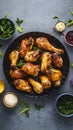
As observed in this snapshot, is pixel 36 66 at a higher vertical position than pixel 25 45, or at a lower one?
lower

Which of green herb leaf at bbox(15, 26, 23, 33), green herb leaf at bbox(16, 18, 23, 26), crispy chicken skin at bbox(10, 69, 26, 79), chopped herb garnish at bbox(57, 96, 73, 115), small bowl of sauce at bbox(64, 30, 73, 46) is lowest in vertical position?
chopped herb garnish at bbox(57, 96, 73, 115)

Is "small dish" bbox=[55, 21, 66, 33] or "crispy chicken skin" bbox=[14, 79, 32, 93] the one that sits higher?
"small dish" bbox=[55, 21, 66, 33]

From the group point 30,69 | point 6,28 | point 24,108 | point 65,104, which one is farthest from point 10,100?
point 6,28

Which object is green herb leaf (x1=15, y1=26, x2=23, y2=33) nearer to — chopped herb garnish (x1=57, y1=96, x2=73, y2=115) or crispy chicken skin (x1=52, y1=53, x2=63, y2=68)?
crispy chicken skin (x1=52, y1=53, x2=63, y2=68)

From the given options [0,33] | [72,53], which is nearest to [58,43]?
[72,53]

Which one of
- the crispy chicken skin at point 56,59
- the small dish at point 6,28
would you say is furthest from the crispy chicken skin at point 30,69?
the small dish at point 6,28

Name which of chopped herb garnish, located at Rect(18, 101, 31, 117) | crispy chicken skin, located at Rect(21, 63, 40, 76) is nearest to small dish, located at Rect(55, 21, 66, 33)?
crispy chicken skin, located at Rect(21, 63, 40, 76)

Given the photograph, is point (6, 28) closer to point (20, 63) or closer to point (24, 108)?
point (20, 63)

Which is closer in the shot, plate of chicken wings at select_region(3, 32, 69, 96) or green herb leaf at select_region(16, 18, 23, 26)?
plate of chicken wings at select_region(3, 32, 69, 96)
